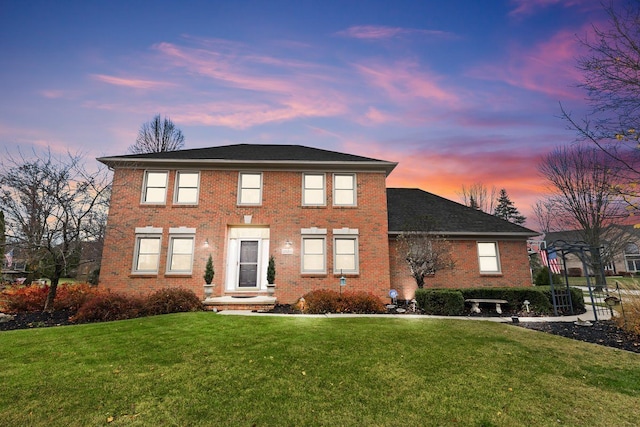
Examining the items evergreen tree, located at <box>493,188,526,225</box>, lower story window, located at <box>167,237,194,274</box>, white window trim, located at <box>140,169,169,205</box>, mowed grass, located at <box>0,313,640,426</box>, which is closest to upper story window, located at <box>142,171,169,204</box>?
white window trim, located at <box>140,169,169,205</box>

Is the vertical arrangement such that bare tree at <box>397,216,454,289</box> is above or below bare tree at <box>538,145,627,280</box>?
below

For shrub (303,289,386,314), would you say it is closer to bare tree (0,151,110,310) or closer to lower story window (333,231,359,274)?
lower story window (333,231,359,274)

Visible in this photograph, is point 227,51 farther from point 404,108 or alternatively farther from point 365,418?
point 365,418

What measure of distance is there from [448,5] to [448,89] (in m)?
3.61

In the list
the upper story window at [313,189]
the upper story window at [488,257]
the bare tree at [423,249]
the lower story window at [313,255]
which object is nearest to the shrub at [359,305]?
the lower story window at [313,255]

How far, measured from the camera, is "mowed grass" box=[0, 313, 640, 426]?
12.5ft

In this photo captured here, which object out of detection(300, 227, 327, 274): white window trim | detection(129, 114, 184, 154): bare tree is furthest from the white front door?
detection(129, 114, 184, 154): bare tree

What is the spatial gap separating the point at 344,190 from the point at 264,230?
4.76 m

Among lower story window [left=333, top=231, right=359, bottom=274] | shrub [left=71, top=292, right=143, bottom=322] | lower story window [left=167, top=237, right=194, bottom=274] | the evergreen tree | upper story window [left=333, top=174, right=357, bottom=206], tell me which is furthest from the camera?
the evergreen tree

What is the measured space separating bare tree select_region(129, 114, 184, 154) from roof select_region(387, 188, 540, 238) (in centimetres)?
2258

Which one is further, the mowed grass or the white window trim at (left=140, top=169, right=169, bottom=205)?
the white window trim at (left=140, top=169, right=169, bottom=205)

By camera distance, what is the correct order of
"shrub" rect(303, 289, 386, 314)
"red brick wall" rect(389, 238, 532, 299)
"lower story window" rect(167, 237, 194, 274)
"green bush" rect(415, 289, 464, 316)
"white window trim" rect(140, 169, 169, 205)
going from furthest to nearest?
"red brick wall" rect(389, 238, 532, 299)
"white window trim" rect(140, 169, 169, 205)
"lower story window" rect(167, 237, 194, 274)
"shrub" rect(303, 289, 386, 314)
"green bush" rect(415, 289, 464, 316)

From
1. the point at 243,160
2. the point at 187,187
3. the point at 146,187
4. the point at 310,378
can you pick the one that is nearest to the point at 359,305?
the point at 310,378

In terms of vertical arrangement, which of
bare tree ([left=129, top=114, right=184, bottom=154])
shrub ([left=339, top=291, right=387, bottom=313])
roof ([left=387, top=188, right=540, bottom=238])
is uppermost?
bare tree ([left=129, top=114, right=184, bottom=154])
